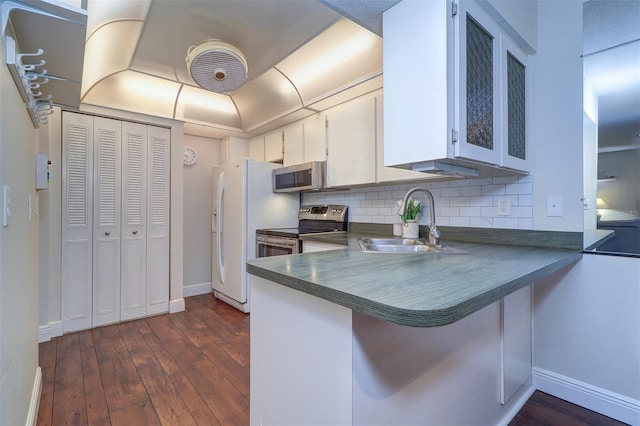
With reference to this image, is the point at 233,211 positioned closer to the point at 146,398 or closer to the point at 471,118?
the point at 146,398

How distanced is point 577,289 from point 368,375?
5.37ft

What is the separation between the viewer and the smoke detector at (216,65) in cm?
209

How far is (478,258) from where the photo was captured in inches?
55.7

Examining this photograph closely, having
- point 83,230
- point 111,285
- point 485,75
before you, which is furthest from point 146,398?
point 485,75

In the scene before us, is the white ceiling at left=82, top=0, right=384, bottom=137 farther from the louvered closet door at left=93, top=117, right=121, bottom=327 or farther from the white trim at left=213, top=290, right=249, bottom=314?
the white trim at left=213, top=290, right=249, bottom=314

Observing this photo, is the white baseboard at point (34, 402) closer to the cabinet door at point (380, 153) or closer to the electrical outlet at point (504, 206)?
the cabinet door at point (380, 153)

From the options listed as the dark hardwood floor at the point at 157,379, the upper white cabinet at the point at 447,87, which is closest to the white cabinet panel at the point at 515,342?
the dark hardwood floor at the point at 157,379

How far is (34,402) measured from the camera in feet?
5.16

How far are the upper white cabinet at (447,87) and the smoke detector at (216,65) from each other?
3.73 feet

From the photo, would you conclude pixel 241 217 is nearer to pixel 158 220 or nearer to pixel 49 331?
pixel 158 220

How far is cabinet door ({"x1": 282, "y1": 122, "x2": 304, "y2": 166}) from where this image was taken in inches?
129

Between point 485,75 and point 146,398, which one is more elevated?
point 485,75

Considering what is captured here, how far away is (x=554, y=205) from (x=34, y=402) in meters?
3.09

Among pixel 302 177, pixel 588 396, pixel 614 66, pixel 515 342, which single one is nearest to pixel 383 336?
pixel 515 342
